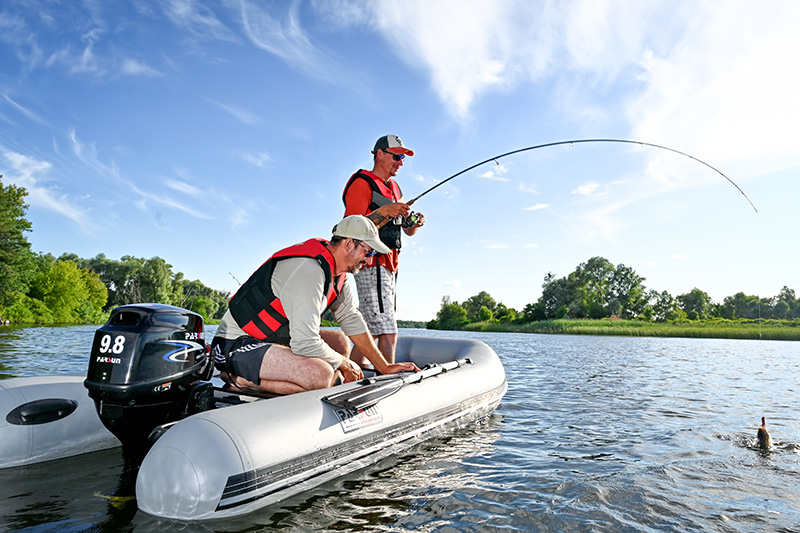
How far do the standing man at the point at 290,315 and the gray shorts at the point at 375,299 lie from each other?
0.93m

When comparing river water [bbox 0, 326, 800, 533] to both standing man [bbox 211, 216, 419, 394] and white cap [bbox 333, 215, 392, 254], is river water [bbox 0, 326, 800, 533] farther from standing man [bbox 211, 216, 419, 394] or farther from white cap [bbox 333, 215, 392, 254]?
white cap [bbox 333, 215, 392, 254]

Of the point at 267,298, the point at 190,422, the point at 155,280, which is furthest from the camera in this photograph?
the point at 155,280

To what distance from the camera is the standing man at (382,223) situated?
450cm

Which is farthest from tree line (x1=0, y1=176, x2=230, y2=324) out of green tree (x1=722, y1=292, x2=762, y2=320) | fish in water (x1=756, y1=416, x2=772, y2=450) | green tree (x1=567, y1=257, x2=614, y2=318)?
green tree (x1=722, y1=292, x2=762, y2=320)

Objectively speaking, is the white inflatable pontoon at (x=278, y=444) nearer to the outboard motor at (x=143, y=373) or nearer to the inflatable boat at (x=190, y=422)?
the inflatable boat at (x=190, y=422)

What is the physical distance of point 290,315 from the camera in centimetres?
327

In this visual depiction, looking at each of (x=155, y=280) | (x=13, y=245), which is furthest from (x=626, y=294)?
(x=13, y=245)

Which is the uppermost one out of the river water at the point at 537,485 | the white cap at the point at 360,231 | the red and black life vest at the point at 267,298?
the white cap at the point at 360,231

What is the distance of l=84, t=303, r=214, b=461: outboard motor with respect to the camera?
2.91 meters

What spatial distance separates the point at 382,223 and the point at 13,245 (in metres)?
35.1

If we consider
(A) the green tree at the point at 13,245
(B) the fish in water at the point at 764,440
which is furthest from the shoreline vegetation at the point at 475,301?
(B) the fish in water at the point at 764,440

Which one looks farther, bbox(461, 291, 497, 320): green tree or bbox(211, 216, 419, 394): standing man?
bbox(461, 291, 497, 320): green tree

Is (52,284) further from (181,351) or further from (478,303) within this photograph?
(478,303)

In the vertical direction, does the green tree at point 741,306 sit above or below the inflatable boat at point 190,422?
above
